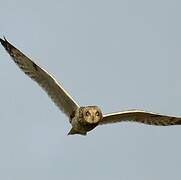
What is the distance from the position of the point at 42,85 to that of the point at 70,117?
1.45 metres

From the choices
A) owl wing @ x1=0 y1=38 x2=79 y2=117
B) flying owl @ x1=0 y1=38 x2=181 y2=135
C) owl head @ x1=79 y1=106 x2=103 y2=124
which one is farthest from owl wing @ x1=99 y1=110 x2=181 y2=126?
owl wing @ x1=0 y1=38 x2=79 y2=117

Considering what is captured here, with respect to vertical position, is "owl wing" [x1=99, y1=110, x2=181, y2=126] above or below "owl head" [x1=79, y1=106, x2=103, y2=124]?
above

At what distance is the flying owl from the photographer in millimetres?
58875

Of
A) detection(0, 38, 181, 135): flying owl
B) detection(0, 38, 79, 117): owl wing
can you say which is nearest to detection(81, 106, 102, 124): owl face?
detection(0, 38, 181, 135): flying owl

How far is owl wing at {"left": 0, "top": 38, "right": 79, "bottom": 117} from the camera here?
5938cm

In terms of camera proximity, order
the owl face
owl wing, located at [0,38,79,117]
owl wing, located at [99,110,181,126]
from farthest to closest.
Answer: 1. owl wing, located at [99,110,181,126]
2. owl wing, located at [0,38,79,117]
3. the owl face

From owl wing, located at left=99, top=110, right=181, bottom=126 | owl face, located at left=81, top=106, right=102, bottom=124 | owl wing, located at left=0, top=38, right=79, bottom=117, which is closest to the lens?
owl face, located at left=81, top=106, right=102, bottom=124

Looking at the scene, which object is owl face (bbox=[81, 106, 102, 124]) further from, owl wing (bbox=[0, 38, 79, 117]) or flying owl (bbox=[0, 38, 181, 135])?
owl wing (bbox=[0, 38, 79, 117])

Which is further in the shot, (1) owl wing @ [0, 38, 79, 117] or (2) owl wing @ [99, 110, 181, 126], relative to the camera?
(2) owl wing @ [99, 110, 181, 126]

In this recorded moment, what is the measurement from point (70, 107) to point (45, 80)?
4.18ft

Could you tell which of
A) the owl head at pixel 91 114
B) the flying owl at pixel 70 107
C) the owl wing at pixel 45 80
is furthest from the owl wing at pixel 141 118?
the owl wing at pixel 45 80

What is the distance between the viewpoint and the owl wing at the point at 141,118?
5972 cm

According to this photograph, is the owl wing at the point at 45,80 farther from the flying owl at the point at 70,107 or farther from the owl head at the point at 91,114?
the owl head at the point at 91,114

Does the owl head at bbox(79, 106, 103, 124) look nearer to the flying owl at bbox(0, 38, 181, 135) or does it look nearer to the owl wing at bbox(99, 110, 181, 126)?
the flying owl at bbox(0, 38, 181, 135)
